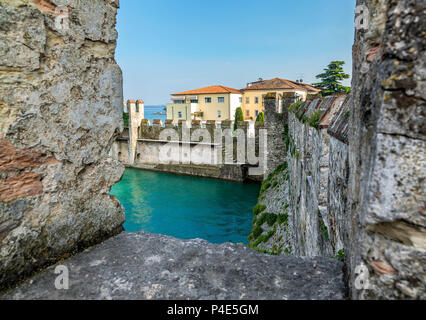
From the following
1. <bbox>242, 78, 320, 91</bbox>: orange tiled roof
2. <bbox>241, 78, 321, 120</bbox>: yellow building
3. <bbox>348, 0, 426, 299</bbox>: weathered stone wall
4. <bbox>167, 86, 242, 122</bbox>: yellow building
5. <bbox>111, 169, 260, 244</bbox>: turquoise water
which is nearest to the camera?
<bbox>348, 0, 426, 299</bbox>: weathered stone wall

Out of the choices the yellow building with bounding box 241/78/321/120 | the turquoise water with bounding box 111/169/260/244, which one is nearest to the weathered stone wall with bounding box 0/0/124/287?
the turquoise water with bounding box 111/169/260/244

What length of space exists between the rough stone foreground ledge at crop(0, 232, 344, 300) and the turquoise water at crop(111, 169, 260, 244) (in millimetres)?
9590

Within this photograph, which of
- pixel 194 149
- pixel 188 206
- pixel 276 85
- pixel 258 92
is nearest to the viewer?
pixel 188 206

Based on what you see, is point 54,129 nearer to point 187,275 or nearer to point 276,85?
point 187,275

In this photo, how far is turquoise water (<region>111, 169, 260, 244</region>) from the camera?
12.7 metres

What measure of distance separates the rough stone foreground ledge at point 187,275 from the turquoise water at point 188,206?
9.59 metres

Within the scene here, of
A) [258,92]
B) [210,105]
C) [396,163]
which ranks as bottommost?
[396,163]

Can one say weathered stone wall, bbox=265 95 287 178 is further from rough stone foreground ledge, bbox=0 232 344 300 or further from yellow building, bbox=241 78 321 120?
yellow building, bbox=241 78 321 120

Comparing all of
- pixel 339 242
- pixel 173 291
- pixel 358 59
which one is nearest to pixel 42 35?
pixel 173 291

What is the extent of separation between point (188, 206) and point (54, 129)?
14181mm

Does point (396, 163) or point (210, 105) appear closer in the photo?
point (396, 163)

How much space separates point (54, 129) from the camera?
1.79m

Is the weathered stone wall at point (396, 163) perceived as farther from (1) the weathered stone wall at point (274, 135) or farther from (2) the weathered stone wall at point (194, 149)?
(2) the weathered stone wall at point (194, 149)

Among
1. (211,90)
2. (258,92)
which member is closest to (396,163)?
(258,92)
